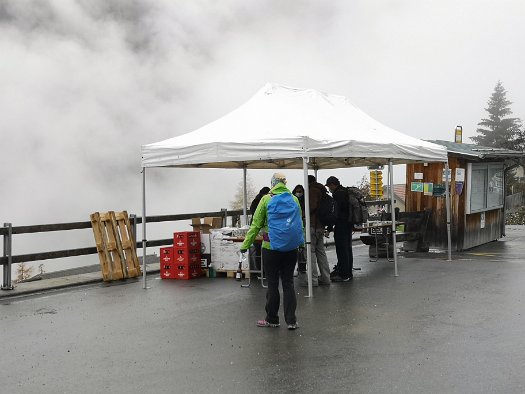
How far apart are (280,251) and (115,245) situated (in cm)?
537

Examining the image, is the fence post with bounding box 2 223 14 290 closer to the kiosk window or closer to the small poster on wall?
the small poster on wall

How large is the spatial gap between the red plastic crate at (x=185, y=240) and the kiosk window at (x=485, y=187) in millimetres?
7458

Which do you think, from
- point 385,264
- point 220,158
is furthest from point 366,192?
point 220,158

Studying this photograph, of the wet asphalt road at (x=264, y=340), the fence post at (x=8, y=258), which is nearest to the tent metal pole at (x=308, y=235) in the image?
the wet asphalt road at (x=264, y=340)

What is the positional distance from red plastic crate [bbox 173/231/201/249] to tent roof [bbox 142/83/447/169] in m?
1.30

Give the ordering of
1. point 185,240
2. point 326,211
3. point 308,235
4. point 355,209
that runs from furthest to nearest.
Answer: point 185,240 → point 355,209 → point 326,211 → point 308,235

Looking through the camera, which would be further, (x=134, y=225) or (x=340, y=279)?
(x=134, y=225)

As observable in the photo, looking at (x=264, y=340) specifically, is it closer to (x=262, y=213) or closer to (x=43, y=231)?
(x=262, y=213)

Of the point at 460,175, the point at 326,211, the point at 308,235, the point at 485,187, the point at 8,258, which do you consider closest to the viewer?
the point at 308,235

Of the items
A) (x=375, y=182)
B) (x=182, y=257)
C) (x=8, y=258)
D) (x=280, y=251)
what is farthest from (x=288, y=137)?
(x=375, y=182)

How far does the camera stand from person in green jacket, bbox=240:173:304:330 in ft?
24.0

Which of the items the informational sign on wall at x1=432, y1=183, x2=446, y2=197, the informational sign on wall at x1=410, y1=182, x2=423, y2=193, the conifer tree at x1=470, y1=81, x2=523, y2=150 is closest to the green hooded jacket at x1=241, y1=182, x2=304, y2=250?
the informational sign on wall at x1=432, y1=183, x2=446, y2=197

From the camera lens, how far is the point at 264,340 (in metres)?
6.88

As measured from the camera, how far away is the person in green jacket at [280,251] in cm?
731
